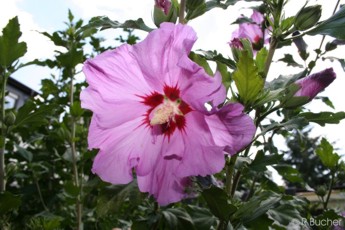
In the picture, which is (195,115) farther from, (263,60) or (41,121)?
(41,121)

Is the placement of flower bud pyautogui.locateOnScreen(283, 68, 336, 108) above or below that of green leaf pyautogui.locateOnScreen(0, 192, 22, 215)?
above

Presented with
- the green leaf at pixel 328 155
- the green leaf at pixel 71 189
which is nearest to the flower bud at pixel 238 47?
the green leaf at pixel 328 155

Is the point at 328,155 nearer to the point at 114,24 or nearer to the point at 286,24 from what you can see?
the point at 286,24

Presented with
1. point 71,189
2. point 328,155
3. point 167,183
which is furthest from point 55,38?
point 328,155

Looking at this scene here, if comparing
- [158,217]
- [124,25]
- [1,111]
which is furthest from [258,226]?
[1,111]

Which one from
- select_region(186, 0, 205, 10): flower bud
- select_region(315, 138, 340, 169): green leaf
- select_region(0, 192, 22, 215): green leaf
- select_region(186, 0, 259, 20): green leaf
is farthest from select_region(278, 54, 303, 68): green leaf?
select_region(0, 192, 22, 215): green leaf

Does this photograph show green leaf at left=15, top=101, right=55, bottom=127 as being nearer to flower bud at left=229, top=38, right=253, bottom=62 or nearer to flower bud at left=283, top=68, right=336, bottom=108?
flower bud at left=229, top=38, right=253, bottom=62
